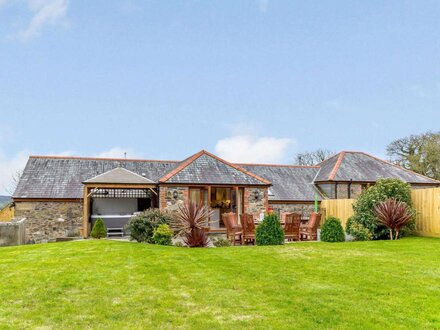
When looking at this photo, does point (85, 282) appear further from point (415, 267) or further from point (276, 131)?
point (276, 131)

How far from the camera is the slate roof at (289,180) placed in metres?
26.5

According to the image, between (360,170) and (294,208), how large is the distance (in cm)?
572

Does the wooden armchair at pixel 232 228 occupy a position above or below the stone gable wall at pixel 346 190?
below

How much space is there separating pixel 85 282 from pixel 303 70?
16789 mm

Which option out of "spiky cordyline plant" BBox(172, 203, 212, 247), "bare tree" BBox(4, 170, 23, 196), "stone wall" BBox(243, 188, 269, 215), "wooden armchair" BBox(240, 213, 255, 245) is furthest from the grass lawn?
"bare tree" BBox(4, 170, 23, 196)

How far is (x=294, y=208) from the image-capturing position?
26219 mm

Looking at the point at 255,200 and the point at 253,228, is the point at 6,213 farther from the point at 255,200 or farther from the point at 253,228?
the point at 253,228

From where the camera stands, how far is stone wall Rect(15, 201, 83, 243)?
22.5m

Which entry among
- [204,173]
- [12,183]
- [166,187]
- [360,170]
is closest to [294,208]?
[360,170]

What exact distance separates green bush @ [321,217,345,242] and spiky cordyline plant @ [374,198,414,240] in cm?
190

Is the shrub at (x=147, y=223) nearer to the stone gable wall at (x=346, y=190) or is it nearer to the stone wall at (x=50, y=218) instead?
the stone wall at (x=50, y=218)

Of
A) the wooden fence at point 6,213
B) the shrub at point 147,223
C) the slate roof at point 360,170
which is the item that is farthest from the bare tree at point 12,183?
the shrub at point 147,223

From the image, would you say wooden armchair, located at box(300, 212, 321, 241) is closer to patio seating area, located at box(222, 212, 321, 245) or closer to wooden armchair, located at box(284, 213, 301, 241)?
patio seating area, located at box(222, 212, 321, 245)

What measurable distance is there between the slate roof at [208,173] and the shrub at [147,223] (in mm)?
4521
